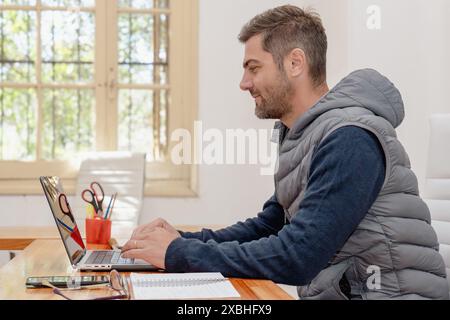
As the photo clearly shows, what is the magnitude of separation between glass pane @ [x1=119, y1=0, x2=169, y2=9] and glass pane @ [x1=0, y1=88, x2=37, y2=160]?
32.0 inches

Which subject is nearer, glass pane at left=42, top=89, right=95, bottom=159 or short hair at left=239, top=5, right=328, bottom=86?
short hair at left=239, top=5, right=328, bottom=86

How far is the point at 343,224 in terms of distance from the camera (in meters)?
1.33

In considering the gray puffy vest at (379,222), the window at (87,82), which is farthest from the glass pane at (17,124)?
the gray puffy vest at (379,222)

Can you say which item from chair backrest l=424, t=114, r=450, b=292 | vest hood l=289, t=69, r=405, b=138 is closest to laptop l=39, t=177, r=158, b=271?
vest hood l=289, t=69, r=405, b=138

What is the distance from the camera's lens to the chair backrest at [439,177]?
→ 185 centimetres

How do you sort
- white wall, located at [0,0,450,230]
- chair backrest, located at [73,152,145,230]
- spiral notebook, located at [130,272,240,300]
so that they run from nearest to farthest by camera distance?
spiral notebook, located at [130,272,240,300] < chair backrest, located at [73,152,145,230] < white wall, located at [0,0,450,230]

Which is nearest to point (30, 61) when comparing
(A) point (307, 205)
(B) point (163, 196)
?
(B) point (163, 196)

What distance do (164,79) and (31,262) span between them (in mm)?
2885

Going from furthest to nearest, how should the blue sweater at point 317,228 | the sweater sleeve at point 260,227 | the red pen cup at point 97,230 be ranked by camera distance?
the red pen cup at point 97,230, the sweater sleeve at point 260,227, the blue sweater at point 317,228

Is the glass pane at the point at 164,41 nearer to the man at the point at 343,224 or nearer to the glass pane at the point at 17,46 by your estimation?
the glass pane at the point at 17,46

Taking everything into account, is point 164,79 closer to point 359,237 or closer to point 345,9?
point 345,9

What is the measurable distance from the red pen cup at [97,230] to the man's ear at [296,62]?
72 cm

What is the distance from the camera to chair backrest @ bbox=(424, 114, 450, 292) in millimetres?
1851

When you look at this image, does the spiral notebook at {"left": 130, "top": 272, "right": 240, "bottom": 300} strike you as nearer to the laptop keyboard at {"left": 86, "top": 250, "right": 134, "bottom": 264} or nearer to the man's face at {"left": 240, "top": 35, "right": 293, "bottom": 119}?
the laptop keyboard at {"left": 86, "top": 250, "right": 134, "bottom": 264}
